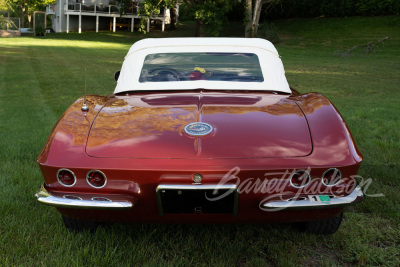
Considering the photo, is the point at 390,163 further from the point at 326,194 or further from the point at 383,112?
the point at 383,112

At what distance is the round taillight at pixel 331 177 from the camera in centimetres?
223

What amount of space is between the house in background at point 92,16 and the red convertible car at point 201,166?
36.0 meters

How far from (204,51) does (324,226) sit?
6.15ft

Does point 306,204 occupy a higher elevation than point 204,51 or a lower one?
lower

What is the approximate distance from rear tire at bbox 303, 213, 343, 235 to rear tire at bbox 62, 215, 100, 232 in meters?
1.48

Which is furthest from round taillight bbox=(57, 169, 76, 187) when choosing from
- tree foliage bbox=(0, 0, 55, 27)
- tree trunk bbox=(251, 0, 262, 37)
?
tree foliage bbox=(0, 0, 55, 27)

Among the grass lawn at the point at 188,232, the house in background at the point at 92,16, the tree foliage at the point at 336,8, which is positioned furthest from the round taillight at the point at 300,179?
the house in background at the point at 92,16

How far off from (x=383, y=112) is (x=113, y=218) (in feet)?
20.0

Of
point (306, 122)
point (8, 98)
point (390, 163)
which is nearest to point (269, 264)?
point (306, 122)

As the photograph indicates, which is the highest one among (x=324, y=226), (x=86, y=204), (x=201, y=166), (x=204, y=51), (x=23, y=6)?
(x=23, y=6)

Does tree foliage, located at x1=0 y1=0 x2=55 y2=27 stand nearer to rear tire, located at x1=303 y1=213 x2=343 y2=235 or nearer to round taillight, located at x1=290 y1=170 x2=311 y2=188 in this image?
rear tire, located at x1=303 y1=213 x2=343 y2=235

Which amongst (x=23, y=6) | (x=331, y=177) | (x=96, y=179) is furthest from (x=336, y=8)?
(x=23, y=6)

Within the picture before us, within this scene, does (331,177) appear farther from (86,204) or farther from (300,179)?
(86,204)

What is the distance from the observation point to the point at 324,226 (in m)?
2.71
